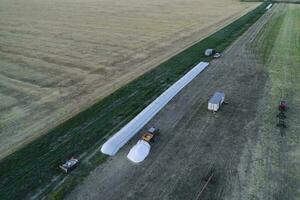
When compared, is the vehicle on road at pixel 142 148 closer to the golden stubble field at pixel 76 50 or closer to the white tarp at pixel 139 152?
the white tarp at pixel 139 152

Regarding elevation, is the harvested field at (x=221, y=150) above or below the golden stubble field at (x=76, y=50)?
below

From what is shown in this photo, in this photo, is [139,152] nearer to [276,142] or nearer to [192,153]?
[192,153]

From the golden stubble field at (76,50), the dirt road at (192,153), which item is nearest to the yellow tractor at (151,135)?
the dirt road at (192,153)

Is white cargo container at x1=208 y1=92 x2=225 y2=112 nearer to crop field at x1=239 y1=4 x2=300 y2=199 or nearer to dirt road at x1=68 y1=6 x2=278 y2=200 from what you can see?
dirt road at x1=68 y1=6 x2=278 y2=200

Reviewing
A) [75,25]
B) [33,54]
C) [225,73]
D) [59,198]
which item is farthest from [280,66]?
[75,25]

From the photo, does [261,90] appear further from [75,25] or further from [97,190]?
[75,25]

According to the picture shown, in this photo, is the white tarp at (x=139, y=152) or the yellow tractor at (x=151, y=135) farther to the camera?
the yellow tractor at (x=151, y=135)

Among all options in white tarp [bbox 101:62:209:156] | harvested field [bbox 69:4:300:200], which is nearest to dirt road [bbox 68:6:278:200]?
harvested field [bbox 69:4:300:200]
